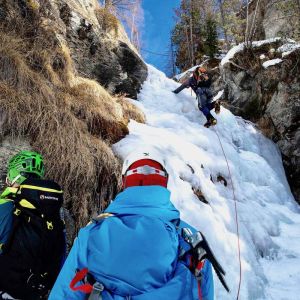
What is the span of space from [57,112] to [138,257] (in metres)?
3.47

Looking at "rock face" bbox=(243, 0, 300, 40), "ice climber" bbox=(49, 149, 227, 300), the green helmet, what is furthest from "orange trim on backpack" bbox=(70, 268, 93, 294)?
"rock face" bbox=(243, 0, 300, 40)

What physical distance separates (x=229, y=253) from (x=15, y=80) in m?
3.81

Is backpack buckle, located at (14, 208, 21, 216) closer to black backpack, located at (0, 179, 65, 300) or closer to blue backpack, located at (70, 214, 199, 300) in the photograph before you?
black backpack, located at (0, 179, 65, 300)

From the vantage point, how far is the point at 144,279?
168 cm

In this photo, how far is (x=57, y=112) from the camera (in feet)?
15.8

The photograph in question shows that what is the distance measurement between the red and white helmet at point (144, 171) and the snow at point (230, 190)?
2.68 metres

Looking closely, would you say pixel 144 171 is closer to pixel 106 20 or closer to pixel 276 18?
pixel 106 20

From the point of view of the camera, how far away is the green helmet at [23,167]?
9.37 ft

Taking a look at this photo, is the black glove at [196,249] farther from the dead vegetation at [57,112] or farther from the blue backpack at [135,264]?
the dead vegetation at [57,112]

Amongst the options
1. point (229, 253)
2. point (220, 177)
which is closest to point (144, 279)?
point (229, 253)

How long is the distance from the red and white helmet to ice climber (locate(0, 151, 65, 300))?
742mm

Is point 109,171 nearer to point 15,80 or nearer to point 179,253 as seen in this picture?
point 15,80

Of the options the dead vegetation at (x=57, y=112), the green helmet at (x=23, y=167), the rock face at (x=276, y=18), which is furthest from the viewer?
the rock face at (x=276, y=18)

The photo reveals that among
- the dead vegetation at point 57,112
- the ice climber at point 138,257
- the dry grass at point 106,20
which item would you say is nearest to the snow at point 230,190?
the dead vegetation at point 57,112
